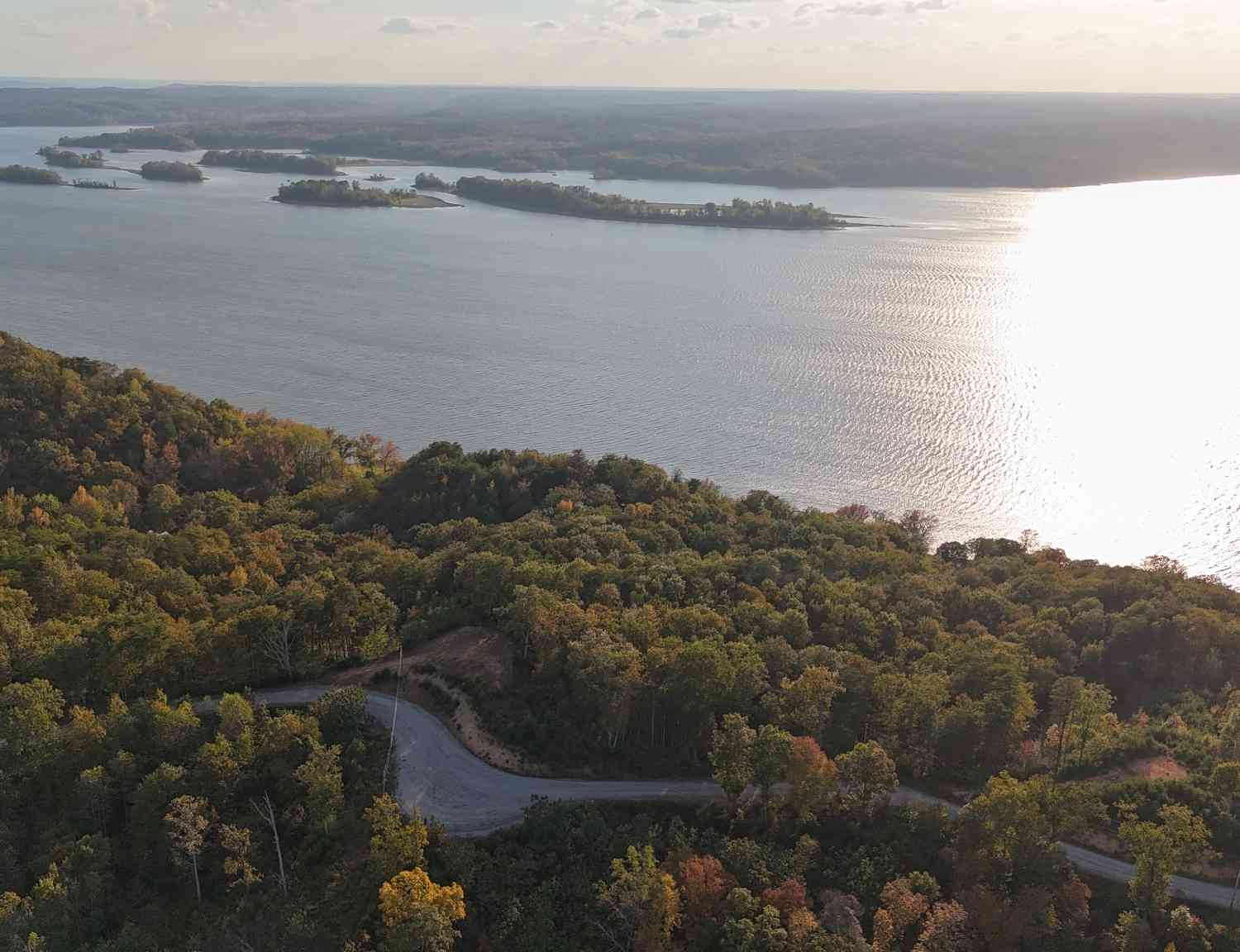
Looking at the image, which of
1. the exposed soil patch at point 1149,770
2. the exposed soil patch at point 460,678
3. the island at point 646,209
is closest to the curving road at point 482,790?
the exposed soil patch at point 460,678

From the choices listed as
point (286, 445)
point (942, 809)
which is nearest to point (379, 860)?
point (942, 809)

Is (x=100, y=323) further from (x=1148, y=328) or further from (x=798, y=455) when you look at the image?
(x=1148, y=328)

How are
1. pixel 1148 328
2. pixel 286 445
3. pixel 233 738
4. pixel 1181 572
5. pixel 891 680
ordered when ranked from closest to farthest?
pixel 233 738
pixel 891 680
pixel 1181 572
pixel 286 445
pixel 1148 328

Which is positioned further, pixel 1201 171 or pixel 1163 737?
pixel 1201 171

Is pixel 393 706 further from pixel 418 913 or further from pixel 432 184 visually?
pixel 432 184

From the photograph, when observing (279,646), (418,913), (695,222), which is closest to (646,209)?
(695,222)

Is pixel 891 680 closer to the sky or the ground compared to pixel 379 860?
closer to the sky

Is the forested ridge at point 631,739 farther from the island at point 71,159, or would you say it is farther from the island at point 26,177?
the island at point 71,159

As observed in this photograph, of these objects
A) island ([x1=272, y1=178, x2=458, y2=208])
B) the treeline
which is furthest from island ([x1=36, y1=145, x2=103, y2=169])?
the treeline
